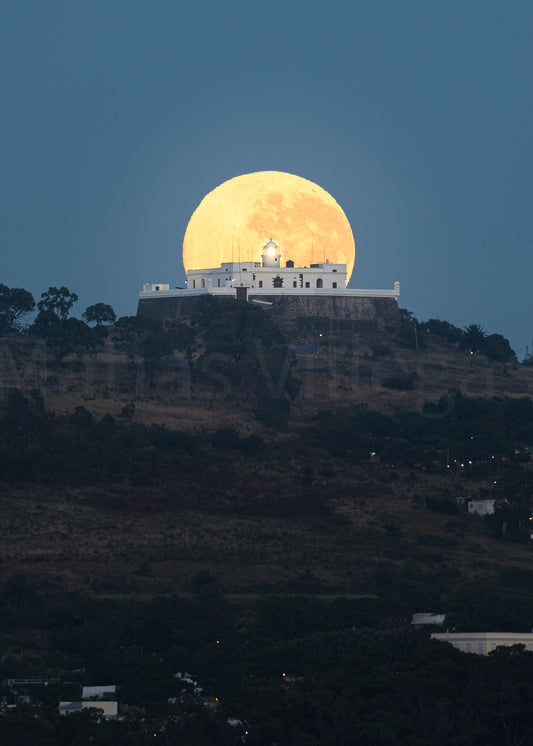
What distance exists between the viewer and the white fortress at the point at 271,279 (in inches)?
5522

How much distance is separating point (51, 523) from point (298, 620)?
69.4 feet

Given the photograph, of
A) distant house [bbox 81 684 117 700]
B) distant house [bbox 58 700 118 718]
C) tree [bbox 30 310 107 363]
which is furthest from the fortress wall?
distant house [bbox 58 700 118 718]

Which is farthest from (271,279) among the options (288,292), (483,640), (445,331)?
(483,640)

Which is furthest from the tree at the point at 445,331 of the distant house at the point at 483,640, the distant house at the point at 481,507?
the distant house at the point at 483,640

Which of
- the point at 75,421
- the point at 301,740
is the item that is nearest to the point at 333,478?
the point at 75,421

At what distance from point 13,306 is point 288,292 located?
22.1 metres

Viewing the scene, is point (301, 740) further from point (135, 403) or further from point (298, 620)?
point (135, 403)

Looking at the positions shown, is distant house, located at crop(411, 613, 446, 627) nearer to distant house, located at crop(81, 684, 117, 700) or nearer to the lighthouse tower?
distant house, located at crop(81, 684, 117, 700)

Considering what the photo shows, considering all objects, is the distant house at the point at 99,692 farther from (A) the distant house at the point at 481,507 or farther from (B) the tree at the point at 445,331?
(B) the tree at the point at 445,331

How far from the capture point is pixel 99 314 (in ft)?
452

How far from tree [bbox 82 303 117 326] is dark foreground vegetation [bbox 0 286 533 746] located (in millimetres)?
177

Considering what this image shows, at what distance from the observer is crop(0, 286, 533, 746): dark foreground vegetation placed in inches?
2685

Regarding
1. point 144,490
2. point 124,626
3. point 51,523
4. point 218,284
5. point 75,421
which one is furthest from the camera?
point 218,284

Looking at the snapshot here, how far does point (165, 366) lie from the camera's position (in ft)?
424
